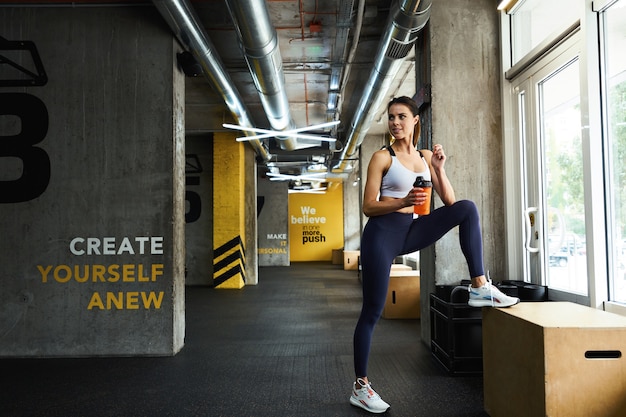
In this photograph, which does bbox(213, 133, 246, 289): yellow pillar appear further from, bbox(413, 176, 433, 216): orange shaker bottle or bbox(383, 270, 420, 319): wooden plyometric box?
bbox(413, 176, 433, 216): orange shaker bottle

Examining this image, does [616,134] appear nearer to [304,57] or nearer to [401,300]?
[401,300]

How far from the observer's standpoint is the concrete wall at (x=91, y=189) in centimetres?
407

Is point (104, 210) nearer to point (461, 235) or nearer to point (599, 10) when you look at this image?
point (461, 235)

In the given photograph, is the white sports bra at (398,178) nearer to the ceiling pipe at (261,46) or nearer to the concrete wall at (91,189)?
the ceiling pipe at (261,46)

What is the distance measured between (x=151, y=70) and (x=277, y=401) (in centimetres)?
284

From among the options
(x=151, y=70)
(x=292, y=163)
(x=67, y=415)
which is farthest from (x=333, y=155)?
(x=67, y=415)

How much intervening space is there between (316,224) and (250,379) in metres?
17.3

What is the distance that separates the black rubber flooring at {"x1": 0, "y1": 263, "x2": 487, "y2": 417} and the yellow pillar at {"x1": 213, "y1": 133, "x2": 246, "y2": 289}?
437 cm

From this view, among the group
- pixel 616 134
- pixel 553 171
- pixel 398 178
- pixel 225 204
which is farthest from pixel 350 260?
pixel 398 178

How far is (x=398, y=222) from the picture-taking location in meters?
2.46

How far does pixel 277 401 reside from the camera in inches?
112

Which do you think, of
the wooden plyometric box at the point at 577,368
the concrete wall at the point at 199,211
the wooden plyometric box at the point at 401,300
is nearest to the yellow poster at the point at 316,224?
the concrete wall at the point at 199,211

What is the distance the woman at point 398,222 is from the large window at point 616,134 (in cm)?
89

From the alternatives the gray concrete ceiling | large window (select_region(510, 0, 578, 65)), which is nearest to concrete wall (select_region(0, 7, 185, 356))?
the gray concrete ceiling
